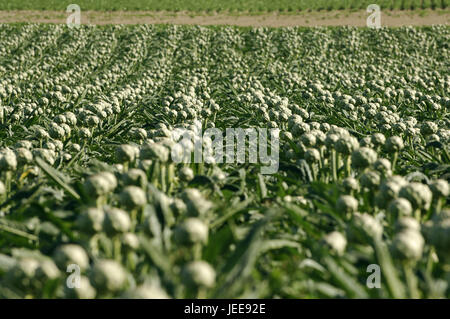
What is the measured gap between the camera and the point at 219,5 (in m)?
38.2

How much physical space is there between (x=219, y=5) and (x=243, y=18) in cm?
541

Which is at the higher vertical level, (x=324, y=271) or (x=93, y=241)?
(x=93, y=241)

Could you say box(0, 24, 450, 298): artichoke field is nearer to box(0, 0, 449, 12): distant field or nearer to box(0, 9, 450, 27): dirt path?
box(0, 9, 450, 27): dirt path

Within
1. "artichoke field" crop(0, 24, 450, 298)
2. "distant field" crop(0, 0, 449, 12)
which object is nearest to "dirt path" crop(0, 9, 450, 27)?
"distant field" crop(0, 0, 449, 12)

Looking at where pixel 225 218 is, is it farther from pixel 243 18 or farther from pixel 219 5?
pixel 219 5

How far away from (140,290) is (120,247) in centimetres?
40

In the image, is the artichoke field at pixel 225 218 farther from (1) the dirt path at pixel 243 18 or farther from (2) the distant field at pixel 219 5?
(2) the distant field at pixel 219 5

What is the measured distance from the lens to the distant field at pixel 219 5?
36.6 m

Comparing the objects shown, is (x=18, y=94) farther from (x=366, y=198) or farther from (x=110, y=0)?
(x=110, y=0)

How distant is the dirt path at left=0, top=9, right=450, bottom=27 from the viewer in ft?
104

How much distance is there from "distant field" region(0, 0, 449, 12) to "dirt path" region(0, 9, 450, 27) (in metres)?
1.48

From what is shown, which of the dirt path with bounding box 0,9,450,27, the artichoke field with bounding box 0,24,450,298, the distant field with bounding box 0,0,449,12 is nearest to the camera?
the artichoke field with bounding box 0,24,450,298
